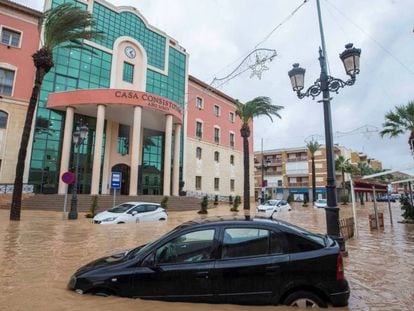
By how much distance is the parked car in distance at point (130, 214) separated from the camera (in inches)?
580

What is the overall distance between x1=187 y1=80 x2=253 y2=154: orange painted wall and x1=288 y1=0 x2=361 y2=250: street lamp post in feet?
88.3

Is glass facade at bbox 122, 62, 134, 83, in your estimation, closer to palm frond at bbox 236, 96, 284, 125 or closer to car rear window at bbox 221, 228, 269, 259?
palm frond at bbox 236, 96, 284, 125

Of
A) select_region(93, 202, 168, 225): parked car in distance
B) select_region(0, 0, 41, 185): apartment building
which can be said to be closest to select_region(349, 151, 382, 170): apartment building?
select_region(93, 202, 168, 225): parked car in distance

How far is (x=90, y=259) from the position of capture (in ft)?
23.5

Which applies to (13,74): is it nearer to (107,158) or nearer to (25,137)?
(107,158)

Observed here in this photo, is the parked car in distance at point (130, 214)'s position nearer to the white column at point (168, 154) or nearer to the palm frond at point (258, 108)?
the white column at point (168, 154)

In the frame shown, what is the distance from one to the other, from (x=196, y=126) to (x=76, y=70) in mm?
16112

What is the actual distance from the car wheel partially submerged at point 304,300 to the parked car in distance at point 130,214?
12.3 meters

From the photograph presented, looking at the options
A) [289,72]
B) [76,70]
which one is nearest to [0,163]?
[76,70]

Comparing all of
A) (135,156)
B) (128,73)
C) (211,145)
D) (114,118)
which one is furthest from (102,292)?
(211,145)

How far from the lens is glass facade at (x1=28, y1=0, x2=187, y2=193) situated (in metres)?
25.0

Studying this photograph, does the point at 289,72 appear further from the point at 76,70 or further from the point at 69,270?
the point at 76,70

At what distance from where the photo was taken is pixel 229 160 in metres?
43.7

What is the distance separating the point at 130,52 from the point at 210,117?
14.2 m
